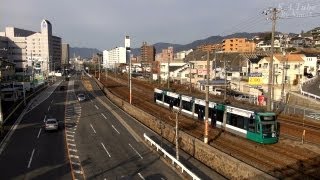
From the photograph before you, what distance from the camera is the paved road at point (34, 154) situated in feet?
91.7

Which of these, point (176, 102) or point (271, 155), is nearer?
point (271, 155)

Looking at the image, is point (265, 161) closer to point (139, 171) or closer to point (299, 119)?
point (139, 171)

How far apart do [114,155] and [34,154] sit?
7.20 metres

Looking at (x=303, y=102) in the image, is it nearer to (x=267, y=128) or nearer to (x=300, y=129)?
(x=300, y=129)

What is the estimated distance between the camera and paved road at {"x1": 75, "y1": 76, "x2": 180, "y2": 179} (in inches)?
1088

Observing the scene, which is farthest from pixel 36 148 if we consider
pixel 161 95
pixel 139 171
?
pixel 161 95

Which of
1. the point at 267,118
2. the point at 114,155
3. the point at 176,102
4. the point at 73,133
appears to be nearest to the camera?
the point at 267,118

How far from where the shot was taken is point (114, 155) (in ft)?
108

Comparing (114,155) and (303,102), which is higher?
(303,102)

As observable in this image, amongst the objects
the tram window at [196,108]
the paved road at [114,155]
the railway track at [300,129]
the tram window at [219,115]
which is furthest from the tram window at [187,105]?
the railway track at [300,129]

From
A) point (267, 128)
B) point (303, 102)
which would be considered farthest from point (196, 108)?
point (303, 102)

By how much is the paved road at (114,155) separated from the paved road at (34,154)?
1.83 meters

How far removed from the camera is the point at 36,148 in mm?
35875

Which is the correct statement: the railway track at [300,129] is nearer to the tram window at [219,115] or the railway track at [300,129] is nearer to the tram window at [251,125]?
the tram window at [251,125]
